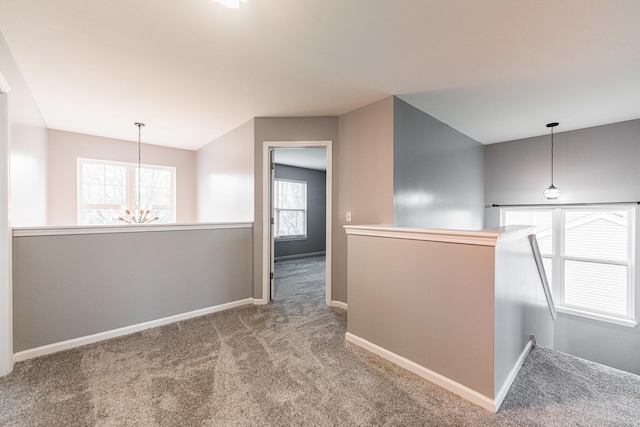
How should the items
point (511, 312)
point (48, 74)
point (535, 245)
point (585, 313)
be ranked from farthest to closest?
point (585, 313) < point (48, 74) < point (535, 245) < point (511, 312)

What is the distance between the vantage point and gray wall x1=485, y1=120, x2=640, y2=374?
3.64m

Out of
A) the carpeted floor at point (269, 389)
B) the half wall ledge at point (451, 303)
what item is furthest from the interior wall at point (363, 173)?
the carpeted floor at point (269, 389)

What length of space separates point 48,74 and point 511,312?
170 inches

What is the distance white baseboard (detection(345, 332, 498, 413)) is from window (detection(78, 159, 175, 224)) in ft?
15.4

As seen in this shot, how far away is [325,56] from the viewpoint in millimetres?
2127

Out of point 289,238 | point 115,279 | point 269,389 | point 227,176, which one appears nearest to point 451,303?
point 269,389

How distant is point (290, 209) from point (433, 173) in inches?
163

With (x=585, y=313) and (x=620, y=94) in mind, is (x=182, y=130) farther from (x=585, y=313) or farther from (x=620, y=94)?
(x=585, y=313)

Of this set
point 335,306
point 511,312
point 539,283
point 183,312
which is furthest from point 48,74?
point 539,283

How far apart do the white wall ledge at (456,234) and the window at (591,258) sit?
9.69 feet

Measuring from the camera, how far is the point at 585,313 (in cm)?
397

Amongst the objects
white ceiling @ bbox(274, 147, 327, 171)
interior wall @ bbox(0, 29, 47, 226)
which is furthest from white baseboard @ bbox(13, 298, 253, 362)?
white ceiling @ bbox(274, 147, 327, 171)

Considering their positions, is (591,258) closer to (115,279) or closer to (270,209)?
(270,209)


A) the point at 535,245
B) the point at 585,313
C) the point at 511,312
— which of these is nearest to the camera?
the point at 511,312
